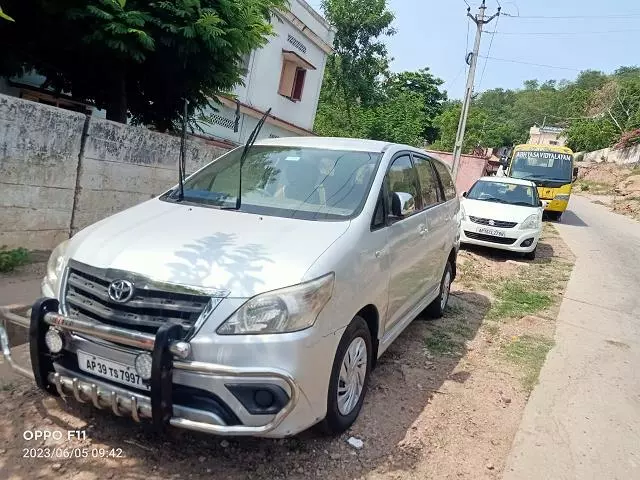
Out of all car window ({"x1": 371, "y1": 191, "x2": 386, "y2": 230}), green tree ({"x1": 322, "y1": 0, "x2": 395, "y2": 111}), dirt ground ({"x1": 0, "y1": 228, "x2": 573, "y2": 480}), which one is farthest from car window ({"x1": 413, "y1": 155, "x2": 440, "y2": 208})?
green tree ({"x1": 322, "y1": 0, "x2": 395, "y2": 111})

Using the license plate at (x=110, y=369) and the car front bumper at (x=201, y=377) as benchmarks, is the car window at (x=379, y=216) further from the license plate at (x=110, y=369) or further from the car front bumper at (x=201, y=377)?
the license plate at (x=110, y=369)

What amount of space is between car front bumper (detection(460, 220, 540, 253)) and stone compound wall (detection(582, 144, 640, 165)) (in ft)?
102

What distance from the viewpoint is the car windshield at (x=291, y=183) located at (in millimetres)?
3369

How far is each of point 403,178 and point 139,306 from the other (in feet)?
7.81

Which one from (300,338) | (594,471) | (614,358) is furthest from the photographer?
(614,358)

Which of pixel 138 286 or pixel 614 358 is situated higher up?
pixel 138 286

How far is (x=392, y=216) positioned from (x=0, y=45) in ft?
19.0

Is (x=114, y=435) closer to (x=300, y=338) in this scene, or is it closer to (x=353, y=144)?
(x=300, y=338)

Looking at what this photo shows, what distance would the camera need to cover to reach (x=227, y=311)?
241 centimetres

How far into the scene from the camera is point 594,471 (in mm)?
3066

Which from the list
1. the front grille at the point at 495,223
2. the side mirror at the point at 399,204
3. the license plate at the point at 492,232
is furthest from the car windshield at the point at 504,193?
the side mirror at the point at 399,204

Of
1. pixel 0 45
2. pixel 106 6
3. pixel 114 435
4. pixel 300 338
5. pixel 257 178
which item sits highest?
pixel 106 6

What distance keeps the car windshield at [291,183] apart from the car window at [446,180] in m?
1.70

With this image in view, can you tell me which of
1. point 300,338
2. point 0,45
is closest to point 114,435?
point 300,338
